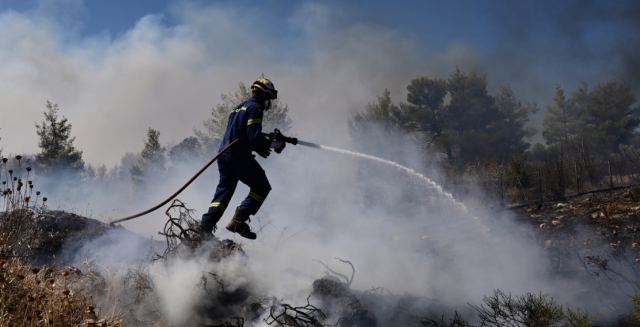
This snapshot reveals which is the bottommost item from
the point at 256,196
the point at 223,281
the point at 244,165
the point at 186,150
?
the point at 223,281

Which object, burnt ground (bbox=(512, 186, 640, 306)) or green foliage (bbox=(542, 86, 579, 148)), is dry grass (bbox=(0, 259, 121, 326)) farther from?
green foliage (bbox=(542, 86, 579, 148))

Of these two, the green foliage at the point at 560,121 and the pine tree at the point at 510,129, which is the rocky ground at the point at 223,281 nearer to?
the pine tree at the point at 510,129

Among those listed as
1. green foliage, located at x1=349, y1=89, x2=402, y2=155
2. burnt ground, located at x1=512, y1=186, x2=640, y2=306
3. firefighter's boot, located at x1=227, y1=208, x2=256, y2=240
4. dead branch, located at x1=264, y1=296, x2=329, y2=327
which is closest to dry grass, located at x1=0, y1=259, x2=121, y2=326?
dead branch, located at x1=264, y1=296, x2=329, y2=327

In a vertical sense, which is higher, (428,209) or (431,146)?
(431,146)

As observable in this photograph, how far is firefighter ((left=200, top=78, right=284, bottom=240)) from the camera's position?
4.86 meters

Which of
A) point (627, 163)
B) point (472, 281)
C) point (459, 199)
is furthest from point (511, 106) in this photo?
point (472, 281)

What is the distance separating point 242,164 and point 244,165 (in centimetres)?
2

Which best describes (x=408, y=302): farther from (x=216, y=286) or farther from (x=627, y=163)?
(x=627, y=163)

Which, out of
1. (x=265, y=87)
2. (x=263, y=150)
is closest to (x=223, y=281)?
(x=263, y=150)

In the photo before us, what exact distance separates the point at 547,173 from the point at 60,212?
9687 mm

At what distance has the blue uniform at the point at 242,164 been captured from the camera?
16.0 ft

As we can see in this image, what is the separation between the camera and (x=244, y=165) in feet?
16.3

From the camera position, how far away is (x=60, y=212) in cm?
629

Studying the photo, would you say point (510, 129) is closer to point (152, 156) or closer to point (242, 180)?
point (152, 156)
